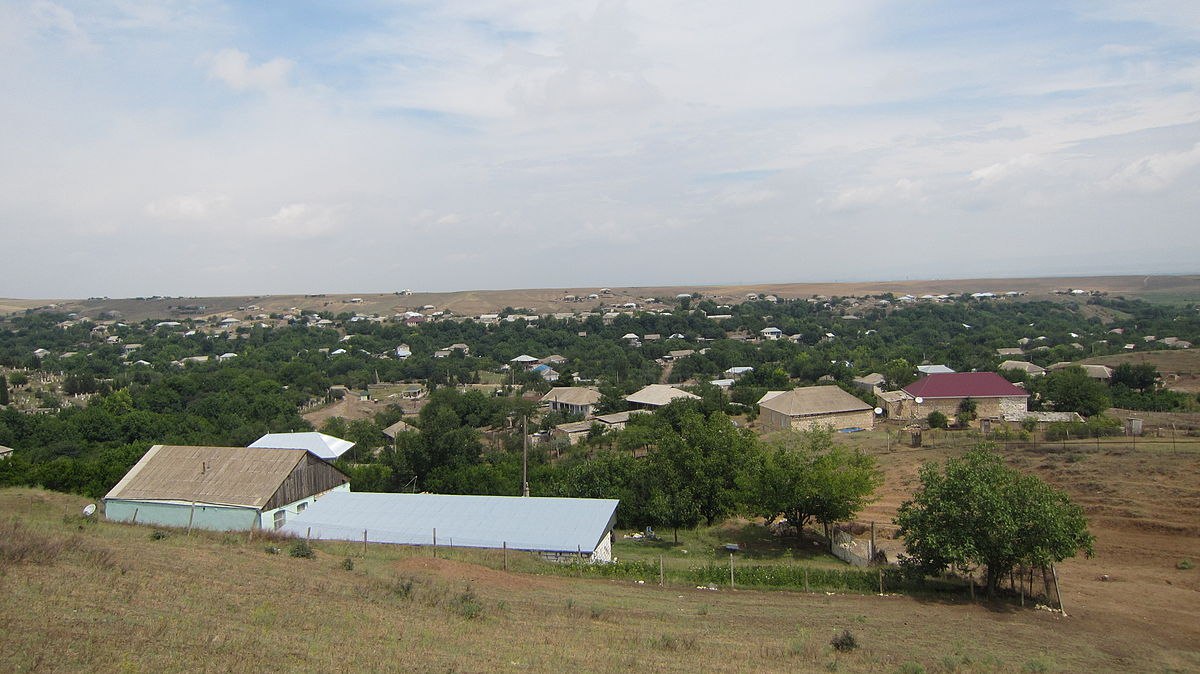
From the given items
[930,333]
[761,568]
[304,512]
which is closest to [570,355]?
[930,333]

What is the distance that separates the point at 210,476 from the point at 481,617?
1595cm

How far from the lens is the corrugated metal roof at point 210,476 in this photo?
76.9 feet

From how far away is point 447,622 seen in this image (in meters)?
12.5

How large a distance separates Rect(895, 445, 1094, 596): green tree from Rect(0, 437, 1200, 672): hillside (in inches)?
45.6

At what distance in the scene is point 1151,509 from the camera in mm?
22891

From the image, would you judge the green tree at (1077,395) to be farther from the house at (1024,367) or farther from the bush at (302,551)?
the bush at (302,551)

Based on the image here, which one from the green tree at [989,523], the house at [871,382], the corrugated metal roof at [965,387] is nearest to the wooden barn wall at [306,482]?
the green tree at [989,523]

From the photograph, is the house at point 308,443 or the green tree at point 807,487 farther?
the house at point 308,443

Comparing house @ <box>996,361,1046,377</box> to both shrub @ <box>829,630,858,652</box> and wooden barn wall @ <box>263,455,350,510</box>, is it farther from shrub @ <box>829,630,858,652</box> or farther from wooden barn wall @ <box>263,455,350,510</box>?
wooden barn wall @ <box>263,455,350,510</box>

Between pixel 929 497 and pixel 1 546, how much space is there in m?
19.0

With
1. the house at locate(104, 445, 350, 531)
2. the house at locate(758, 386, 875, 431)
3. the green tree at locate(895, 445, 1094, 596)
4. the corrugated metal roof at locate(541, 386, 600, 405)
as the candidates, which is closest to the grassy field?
the green tree at locate(895, 445, 1094, 596)

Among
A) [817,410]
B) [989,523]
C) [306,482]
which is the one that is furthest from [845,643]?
[817,410]

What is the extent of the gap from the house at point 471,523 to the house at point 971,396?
2960 cm

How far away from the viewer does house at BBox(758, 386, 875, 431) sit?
43.4 m
